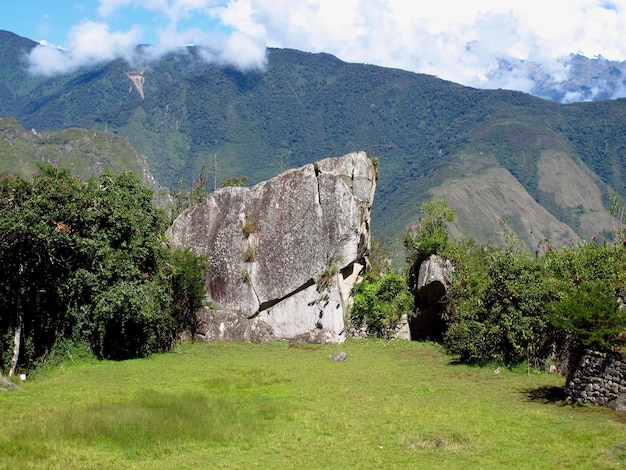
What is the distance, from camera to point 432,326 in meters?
37.5

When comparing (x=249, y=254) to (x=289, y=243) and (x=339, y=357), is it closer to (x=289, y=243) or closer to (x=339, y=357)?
(x=289, y=243)

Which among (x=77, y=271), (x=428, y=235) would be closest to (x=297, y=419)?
(x=77, y=271)

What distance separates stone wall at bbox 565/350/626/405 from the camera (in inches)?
754

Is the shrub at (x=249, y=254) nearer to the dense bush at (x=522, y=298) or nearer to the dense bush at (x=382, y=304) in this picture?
the dense bush at (x=382, y=304)

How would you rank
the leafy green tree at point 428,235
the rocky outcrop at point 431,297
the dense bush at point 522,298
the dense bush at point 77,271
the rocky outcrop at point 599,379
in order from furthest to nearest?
the leafy green tree at point 428,235, the rocky outcrop at point 431,297, the dense bush at point 522,298, the dense bush at point 77,271, the rocky outcrop at point 599,379

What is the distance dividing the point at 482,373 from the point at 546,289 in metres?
4.88

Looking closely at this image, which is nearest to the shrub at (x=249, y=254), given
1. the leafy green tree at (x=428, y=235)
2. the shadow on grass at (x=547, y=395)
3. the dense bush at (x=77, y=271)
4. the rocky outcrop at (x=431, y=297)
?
the dense bush at (x=77, y=271)

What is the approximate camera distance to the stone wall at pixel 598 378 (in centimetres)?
1914

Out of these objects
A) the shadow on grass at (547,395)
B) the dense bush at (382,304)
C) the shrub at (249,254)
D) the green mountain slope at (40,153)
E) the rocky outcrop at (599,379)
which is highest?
the green mountain slope at (40,153)

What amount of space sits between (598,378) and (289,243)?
19725mm

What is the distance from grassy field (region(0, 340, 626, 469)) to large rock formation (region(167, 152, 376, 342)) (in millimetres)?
8591

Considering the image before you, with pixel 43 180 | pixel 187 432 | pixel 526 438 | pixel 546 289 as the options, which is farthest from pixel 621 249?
pixel 43 180

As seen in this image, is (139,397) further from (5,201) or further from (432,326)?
(432,326)

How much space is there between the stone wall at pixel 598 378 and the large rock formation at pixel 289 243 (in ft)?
52.9
